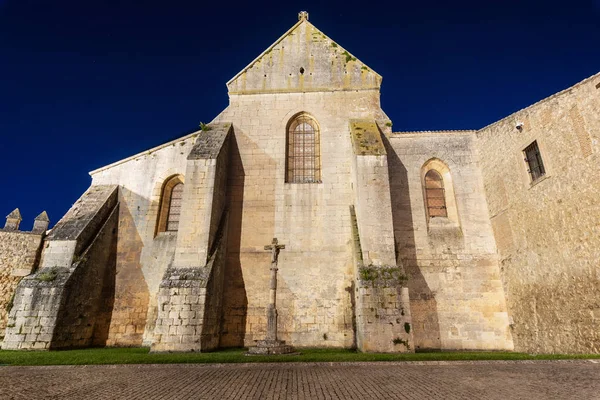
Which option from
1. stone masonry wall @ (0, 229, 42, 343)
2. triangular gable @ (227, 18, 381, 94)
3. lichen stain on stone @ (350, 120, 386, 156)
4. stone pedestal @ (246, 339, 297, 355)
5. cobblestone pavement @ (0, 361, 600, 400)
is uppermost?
triangular gable @ (227, 18, 381, 94)

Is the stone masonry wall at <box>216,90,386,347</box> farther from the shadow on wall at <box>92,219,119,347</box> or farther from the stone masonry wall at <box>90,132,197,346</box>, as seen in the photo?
the shadow on wall at <box>92,219,119,347</box>

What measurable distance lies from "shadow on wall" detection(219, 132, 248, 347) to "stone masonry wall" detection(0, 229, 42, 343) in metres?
8.37

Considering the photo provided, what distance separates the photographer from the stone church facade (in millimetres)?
8586

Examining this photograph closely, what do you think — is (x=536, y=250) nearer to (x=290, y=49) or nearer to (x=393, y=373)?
(x=393, y=373)

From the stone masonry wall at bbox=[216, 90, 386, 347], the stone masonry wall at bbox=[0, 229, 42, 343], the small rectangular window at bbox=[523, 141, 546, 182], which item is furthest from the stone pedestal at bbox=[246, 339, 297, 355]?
the stone masonry wall at bbox=[0, 229, 42, 343]

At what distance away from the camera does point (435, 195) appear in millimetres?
12188

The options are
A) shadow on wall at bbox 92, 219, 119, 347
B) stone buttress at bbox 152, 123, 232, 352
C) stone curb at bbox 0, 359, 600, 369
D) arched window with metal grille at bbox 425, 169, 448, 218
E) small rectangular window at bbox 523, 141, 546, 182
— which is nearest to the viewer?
stone curb at bbox 0, 359, 600, 369

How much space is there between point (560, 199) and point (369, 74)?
8.18 m

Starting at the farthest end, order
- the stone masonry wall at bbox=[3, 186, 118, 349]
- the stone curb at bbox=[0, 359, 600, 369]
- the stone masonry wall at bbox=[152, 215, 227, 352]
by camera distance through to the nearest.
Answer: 1. the stone masonry wall at bbox=[3, 186, 118, 349]
2. the stone masonry wall at bbox=[152, 215, 227, 352]
3. the stone curb at bbox=[0, 359, 600, 369]

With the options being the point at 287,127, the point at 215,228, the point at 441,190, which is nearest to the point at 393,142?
the point at 441,190

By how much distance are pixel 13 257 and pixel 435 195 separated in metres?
17.5

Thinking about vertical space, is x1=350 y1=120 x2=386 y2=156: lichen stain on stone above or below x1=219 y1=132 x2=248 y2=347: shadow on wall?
above

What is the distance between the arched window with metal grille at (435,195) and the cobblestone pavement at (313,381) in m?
6.16

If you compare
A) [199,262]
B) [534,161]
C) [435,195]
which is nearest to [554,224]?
[534,161]
